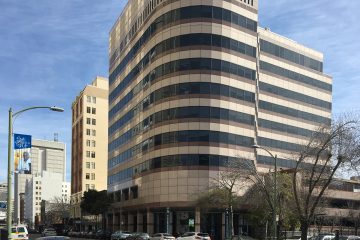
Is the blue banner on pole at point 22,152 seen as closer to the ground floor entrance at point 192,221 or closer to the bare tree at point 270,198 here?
the bare tree at point 270,198

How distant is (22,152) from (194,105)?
49.9 meters

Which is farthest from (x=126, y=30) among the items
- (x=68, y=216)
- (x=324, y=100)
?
(x=68, y=216)

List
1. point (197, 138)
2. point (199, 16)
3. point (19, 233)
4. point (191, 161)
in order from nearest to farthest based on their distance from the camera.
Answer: point (19, 233)
point (191, 161)
point (197, 138)
point (199, 16)

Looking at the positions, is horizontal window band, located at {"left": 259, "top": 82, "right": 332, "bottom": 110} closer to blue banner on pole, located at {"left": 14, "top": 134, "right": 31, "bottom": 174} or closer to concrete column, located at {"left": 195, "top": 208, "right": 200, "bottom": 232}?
concrete column, located at {"left": 195, "top": 208, "right": 200, "bottom": 232}

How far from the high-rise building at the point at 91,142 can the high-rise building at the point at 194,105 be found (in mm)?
62268

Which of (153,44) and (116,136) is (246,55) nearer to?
(153,44)

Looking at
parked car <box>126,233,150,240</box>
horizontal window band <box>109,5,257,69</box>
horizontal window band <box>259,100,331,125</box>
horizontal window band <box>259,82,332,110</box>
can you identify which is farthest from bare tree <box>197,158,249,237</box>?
horizontal window band <box>259,82,332,110</box>

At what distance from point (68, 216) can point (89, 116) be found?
35567mm

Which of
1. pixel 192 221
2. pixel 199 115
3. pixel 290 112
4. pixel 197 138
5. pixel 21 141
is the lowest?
pixel 192 221

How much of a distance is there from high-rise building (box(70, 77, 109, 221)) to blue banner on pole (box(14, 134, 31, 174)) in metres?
128

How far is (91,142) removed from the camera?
15500 centimetres

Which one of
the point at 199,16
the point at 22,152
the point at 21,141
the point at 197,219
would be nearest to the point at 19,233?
the point at 22,152

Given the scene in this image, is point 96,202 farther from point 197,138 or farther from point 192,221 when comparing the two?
point 197,138

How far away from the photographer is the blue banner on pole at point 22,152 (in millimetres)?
24797
